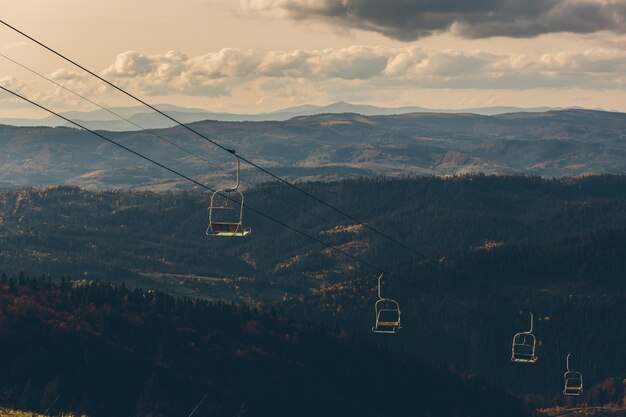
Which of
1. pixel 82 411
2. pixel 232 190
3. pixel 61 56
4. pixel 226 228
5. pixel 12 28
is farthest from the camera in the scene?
pixel 82 411

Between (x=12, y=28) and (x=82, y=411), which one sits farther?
(x=82, y=411)

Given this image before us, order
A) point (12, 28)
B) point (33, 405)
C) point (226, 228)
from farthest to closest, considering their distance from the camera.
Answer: point (33, 405)
point (226, 228)
point (12, 28)

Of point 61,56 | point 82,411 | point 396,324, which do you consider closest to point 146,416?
point 82,411

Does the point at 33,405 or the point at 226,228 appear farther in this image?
the point at 33,405

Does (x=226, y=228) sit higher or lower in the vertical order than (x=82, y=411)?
higher

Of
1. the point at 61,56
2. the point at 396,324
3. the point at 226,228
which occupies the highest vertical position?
the point at 61,56

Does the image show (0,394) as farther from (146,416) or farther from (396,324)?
(396,324)

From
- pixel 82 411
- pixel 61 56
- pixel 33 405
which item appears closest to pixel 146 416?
pixel 82 411

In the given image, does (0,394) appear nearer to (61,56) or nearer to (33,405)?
(33,405)

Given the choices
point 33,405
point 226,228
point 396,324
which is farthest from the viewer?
point 33,405
